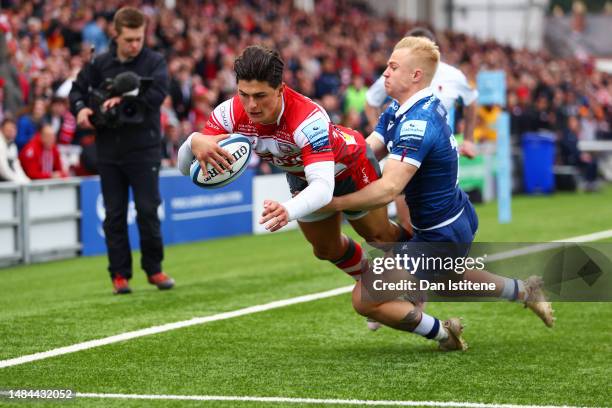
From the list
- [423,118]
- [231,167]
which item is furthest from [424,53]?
[231,167]

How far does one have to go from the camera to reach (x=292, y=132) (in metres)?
6.27

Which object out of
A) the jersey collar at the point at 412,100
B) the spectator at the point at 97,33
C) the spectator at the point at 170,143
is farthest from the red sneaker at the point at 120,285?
the spectator at the point at 97,33

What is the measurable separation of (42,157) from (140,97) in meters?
5.00

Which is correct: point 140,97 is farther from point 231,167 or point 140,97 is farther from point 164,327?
point 231,167

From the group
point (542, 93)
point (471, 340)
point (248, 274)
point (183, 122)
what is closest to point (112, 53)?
point (248, 274)

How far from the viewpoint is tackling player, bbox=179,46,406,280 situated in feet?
19.8

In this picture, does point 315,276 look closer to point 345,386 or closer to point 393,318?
point 393,318

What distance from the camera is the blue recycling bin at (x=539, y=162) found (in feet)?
75.8

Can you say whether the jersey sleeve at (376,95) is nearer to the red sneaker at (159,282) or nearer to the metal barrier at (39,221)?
the red sneaker at (159,282)

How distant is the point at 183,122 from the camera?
1819cm

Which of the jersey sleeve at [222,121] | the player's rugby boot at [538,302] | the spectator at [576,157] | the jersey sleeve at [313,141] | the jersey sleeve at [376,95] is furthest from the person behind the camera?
the spectator at [576,157]

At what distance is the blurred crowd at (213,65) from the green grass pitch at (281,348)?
2463mm

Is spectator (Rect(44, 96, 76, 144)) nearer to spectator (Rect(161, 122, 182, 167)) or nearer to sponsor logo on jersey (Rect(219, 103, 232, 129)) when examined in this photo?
spectator (Rect(161, 122, 182, 167))

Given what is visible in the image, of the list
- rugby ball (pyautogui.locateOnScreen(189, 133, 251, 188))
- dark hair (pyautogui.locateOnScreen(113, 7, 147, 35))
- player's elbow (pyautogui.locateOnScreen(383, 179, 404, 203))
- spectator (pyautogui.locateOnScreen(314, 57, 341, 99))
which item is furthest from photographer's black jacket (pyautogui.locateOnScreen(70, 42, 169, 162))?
spectator (pyautogui.locateOnScreen(314, 57, 341, 99))
